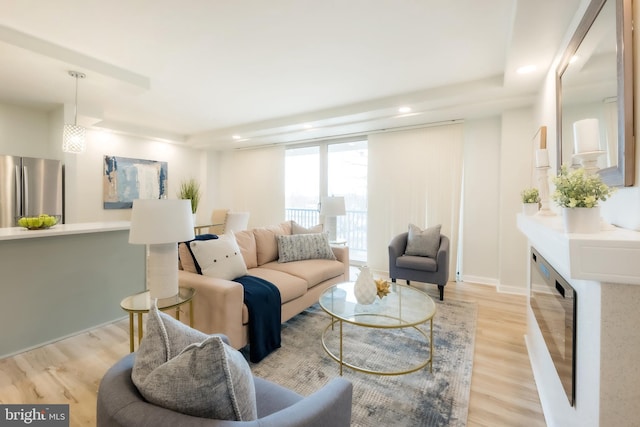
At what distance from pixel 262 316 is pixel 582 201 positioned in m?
2.01

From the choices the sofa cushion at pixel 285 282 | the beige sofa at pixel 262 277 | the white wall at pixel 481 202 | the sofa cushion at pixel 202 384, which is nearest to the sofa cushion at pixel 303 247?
the beige sofa at pixel 262 277

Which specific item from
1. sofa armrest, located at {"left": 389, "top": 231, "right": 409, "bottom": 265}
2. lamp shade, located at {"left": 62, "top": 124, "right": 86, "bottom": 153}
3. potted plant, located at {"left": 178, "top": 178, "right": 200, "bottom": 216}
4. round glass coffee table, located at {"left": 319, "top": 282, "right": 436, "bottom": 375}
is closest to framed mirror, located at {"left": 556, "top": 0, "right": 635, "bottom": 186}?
round glass coffee table, located at {"left": 319, "top": 282, "right": 436, "bottom": 375}

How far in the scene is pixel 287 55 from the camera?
2.62m

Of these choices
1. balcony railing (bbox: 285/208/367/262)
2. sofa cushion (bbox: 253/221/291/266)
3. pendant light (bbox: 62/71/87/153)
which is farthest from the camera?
balcony railing (bbox: 285/208/367/262)

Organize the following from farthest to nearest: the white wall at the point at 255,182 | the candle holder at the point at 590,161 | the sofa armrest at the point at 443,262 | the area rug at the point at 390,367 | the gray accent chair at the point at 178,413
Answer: the white wall at the point at 255,182 → the sofa armrest at the point at 443,262 → the area rug at the point at 390,367 → the candle holder at the point at 590,161 → the gray accent chair at the point at 178,413

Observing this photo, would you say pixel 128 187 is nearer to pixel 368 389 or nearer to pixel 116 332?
pixel 116 332

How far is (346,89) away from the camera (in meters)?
3.40

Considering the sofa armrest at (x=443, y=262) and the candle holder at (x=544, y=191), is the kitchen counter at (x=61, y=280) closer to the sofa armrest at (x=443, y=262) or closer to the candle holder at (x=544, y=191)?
the sofa armrest at (x=443, y=262)

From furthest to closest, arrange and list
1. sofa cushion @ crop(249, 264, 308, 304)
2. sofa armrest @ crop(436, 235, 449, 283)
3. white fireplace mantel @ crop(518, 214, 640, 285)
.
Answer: sofa armrest @ crop(436, 235, 449, 283) < sofa cushion @ crop(249, 264, 308, 304) < white fireplace mantel @ crop(518, 214, 640, 285)

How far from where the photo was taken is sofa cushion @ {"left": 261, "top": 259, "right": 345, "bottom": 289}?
2852 mm

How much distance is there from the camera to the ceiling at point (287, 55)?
6.54 feet

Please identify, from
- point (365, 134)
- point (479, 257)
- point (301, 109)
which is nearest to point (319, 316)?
point (479, 257)

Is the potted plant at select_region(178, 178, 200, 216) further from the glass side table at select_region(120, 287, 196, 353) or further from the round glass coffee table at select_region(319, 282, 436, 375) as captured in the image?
the round glass coffee table at select_region(319, 282, 436, 375)

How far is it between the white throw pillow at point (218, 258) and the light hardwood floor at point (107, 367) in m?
0.92
